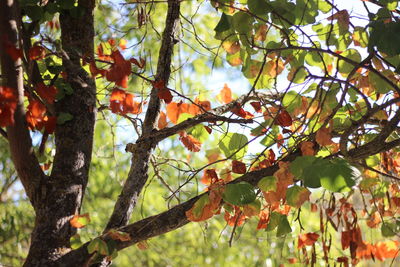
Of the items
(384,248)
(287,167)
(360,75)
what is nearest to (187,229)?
(384,248)

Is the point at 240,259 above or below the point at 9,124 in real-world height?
above

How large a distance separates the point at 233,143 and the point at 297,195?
0.30m

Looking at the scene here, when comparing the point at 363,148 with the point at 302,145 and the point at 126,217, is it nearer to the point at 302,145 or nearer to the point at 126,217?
the point at 302,145

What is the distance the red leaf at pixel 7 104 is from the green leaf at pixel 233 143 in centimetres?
53

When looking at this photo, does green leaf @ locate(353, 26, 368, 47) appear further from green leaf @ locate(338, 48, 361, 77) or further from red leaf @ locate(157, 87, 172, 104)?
red leaf @ locate(157, 87, 172, 104)

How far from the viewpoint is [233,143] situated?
136 centimetres

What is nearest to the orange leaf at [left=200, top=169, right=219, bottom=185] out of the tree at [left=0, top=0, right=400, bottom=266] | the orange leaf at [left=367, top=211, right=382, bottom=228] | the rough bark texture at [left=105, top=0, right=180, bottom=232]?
the tree at [left=0, top=0, right=400, bottom=266]

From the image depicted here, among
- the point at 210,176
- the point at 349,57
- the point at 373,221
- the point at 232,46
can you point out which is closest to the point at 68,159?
the point at 210,176

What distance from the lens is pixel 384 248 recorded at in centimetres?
169

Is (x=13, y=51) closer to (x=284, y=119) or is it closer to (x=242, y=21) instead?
(x=242, y=21)

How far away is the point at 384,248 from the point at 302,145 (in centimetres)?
69

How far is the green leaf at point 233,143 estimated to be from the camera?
1347mm

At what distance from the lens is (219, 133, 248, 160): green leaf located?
135 cm

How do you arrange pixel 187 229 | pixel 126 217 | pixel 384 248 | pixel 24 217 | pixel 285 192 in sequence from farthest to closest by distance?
1. pixel 187 229
2. pixel 24 217
3. pixel 384 248
4. pixel 126 217
5. pixel 285 192
